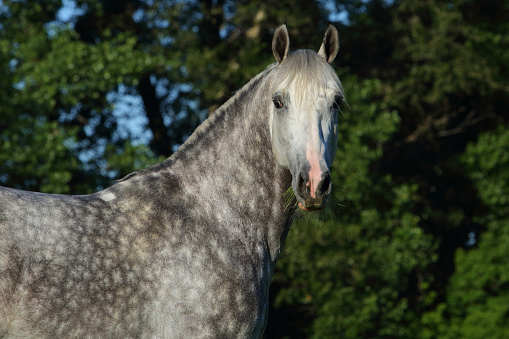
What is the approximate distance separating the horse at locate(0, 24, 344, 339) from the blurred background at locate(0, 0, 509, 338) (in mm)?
10790

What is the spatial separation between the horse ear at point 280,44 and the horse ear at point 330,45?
29cm

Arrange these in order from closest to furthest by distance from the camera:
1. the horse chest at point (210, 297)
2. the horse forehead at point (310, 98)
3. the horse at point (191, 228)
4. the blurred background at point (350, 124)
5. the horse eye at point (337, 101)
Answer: the horse at point (191, 228)
the horse chest at point (210, 297)
the horse forehead at point (310, 98)
the horse eye at point (337, 101)
the blurred background at point (350, 124)

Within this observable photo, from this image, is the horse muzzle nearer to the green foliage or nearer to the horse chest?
the horse chest

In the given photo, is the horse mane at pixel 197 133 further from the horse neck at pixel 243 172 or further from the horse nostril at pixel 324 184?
the horse nostril at pixel 324 184

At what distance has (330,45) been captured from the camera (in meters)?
4.60

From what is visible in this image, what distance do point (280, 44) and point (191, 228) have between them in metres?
1.46

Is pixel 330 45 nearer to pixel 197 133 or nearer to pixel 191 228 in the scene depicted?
pixel 197 133

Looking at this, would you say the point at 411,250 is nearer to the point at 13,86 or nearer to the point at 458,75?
the point at 458,75

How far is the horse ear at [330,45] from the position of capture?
14.9 feet

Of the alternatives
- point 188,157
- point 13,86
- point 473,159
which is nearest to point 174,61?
point 13,86

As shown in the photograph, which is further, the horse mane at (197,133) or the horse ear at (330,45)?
the horse ear at (330,45)

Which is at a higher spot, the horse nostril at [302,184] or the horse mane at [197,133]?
the horse mane at [197,133]

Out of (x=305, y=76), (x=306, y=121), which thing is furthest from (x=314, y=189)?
(x=305, y=76)

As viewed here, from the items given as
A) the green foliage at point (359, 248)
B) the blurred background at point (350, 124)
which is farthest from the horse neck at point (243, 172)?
the green foliage at point (359, 248)
